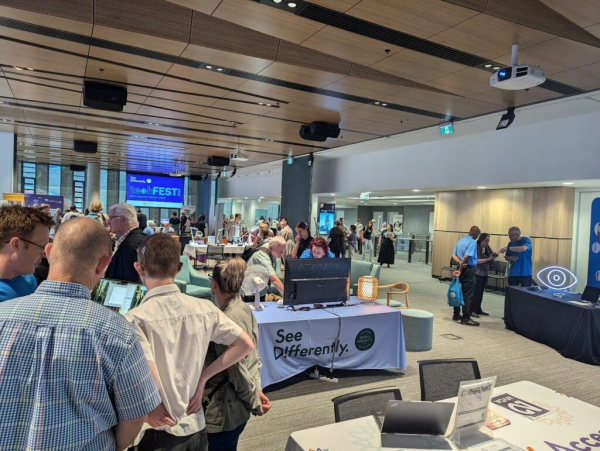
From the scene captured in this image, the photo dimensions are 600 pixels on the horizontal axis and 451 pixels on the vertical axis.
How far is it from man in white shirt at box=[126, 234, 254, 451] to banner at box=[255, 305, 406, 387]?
6.74ft

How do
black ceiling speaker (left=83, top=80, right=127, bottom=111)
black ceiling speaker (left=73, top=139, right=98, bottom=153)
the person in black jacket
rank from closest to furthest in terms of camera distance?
the person in black jacket < black ceiling speaker (left=83, top=80, right=127, bottom=111) < black ceiling speaker (left=73, top=139, right=98, bottom=153)

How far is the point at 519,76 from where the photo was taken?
440 centimetres

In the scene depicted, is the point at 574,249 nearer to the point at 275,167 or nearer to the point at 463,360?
the point at 463,360

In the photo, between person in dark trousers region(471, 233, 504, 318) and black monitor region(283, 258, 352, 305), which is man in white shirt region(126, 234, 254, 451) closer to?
black monitor region(283, 258, 352, 305)

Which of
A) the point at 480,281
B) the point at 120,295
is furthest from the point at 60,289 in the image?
the point at 480,281

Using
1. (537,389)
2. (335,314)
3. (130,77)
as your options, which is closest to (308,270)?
(335,314)

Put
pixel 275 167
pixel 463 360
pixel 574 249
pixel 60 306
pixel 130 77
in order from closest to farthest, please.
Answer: pixel 60 306 → pixel 463 360 → pixel 130 77 → pixel 574 249 → pixel 275 167

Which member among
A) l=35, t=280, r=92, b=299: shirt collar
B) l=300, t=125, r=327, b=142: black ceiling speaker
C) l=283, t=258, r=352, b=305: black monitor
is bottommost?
l=283, t=258, r=352, b=305: black monitor

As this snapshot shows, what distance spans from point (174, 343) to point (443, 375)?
5.29 ft

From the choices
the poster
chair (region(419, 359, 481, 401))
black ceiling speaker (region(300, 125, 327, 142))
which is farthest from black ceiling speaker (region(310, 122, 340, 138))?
chair (region(419, 359, 481, 401))

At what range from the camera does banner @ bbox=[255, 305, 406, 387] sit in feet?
12.9

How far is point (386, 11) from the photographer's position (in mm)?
3855

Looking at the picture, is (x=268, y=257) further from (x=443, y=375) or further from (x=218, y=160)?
(x=218, y=160)

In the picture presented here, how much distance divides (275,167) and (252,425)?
50.1 ft
